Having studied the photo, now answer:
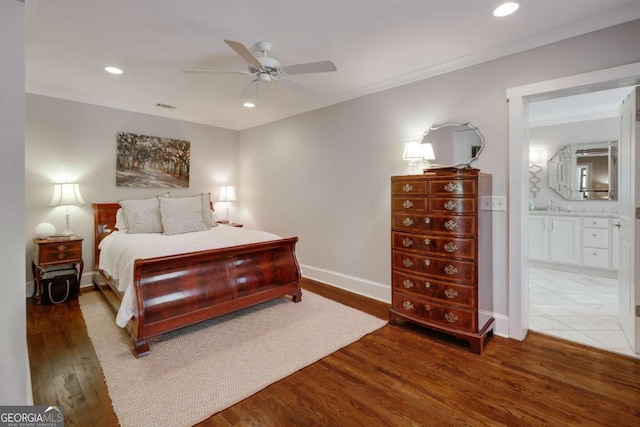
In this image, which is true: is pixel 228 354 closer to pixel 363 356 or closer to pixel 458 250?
pixel 363 356

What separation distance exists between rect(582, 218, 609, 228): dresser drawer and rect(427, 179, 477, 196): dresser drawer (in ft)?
11.6

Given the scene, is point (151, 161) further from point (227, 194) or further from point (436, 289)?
point (436, 289)

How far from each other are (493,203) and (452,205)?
0.55 m

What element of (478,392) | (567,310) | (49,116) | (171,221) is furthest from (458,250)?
(49,116)

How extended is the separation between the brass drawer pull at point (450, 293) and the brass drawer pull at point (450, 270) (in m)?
0.13

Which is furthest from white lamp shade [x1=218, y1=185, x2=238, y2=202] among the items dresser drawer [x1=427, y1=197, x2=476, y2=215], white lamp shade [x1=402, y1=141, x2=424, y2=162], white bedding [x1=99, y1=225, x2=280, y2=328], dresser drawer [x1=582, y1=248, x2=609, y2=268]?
dresser drawer [x1=582, y1=248, x2=609, y2=268]

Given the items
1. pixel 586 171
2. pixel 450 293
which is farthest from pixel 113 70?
pixel 586 171

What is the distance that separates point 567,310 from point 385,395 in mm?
2616

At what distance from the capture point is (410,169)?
3.29 meters

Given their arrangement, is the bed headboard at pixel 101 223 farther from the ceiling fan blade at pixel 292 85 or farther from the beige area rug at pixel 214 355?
the ceiling fan blade at pixel 292 85

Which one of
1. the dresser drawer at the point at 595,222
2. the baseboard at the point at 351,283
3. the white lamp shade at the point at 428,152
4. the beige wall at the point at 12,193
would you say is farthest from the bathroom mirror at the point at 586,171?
the beige wall at the point at 12,193

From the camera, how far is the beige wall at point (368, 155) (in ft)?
8.21

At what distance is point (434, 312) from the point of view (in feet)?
8.52

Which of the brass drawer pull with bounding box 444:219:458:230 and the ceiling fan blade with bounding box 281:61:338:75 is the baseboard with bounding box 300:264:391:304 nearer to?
the brass drawer pull with bounding box 444:219:458:230
